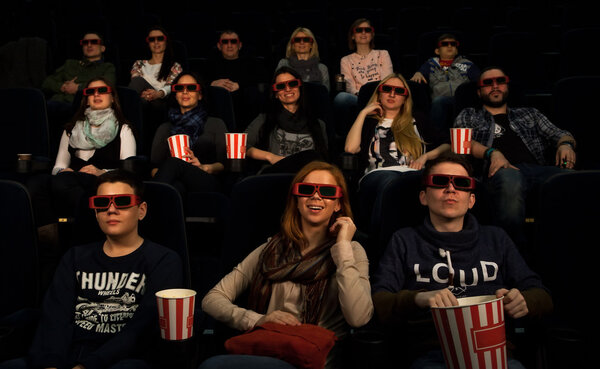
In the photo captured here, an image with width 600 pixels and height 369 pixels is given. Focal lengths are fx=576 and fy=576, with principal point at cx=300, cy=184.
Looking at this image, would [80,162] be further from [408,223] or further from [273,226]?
[408,223]

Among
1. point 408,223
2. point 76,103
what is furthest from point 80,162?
point 408,223

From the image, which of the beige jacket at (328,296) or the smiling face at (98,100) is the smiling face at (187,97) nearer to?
the smiling face at (98,100)

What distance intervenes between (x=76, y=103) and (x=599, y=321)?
9.03ft

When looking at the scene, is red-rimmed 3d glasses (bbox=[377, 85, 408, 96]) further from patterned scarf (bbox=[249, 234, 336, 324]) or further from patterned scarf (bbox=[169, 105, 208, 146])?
patterned scarf (bbox=[249, 234, 336, 324])

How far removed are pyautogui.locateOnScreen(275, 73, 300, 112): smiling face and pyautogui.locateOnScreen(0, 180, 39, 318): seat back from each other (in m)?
1.59

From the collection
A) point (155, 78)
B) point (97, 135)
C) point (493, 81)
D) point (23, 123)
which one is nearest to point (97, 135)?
point (97, 135)

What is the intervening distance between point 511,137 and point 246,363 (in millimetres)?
2061

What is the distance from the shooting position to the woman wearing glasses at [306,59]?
13.0 feet

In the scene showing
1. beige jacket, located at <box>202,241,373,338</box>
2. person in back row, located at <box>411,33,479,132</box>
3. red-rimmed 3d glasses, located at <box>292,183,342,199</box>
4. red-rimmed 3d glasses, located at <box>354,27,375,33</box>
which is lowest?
beige jacket, located at <box>202,241,373,338</box>

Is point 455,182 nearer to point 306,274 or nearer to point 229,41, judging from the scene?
point 306,274

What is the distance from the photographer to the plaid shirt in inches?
114

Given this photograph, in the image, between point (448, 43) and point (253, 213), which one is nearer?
point (253, 213)

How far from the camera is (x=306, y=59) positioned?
3988mm

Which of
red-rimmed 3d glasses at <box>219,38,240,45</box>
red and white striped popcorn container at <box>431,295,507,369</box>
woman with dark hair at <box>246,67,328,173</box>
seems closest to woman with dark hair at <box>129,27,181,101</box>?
red-rimmed 3d glasses at <box>219,38,240,45</box>
